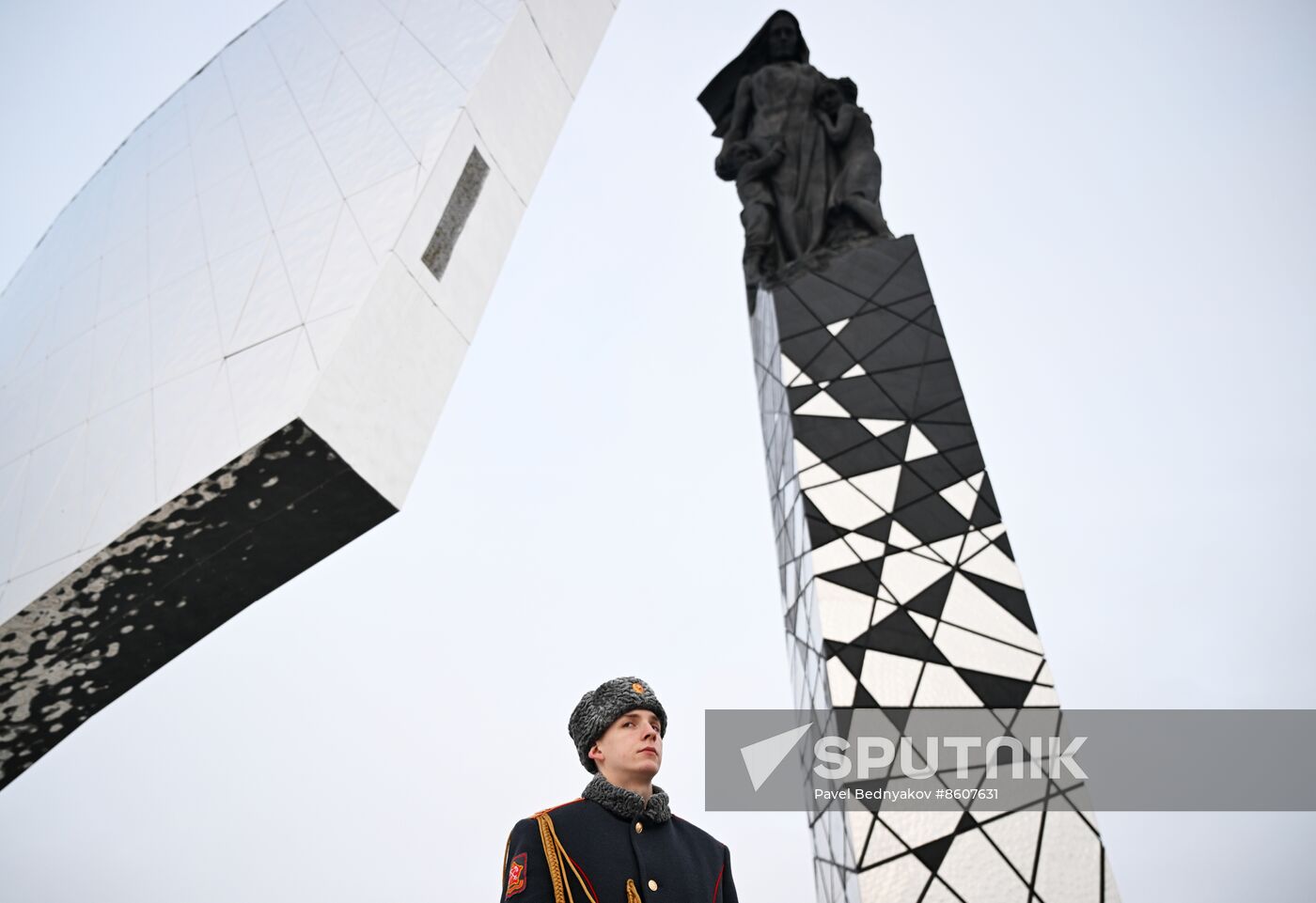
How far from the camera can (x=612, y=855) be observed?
141 cm

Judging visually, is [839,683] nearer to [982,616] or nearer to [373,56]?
[982,616]

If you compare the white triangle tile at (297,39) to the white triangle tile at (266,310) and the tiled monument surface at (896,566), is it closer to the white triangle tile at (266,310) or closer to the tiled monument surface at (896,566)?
the white triangle tile at (266,310)

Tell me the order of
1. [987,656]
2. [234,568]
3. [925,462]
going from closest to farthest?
1. [234,568]
2. [987,656]
3. [925,462]

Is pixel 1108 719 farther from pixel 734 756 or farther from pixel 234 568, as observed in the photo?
pixel 234 568

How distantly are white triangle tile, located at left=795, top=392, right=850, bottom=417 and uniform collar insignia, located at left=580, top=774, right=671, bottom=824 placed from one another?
464 centimetres

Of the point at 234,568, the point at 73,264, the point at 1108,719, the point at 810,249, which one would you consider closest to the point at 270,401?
the point at 234,568

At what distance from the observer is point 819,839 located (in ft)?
16.6

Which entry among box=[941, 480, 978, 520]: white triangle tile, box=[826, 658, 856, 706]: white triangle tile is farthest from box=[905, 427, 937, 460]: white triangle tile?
box=[826, 658, 856, 706]: white triangle tile

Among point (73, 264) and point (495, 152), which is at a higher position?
point (73, 264)

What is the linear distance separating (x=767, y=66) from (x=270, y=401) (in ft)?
24.8

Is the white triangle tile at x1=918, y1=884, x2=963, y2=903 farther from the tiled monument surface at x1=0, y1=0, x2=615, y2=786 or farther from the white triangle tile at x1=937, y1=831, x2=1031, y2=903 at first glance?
the tiled monument surface at x1=0, y1=0, x2=615, y2=786

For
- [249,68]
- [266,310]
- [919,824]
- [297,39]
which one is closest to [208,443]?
[266,310]

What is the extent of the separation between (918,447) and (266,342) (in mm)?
4443

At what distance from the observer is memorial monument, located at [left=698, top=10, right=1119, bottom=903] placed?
4383 mm
